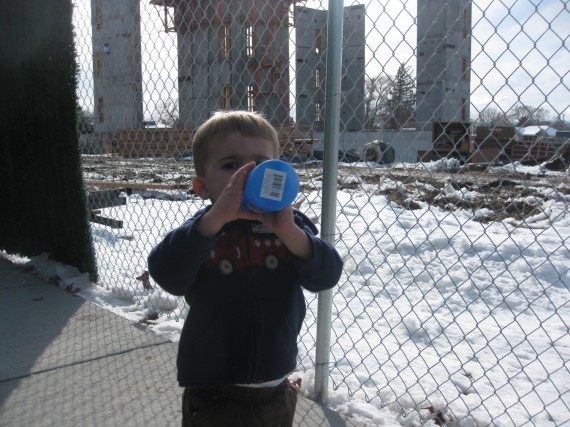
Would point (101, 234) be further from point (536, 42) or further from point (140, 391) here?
point (536, 42)

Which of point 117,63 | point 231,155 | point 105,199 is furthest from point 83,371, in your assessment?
point 105,199

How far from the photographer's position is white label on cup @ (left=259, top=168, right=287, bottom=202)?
133cm

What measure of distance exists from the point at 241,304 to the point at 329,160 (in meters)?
1.05

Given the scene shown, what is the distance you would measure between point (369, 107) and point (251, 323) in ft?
6.44

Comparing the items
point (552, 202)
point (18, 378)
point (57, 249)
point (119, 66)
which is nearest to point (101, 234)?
point (57, 249)

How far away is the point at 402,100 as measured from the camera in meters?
2.60

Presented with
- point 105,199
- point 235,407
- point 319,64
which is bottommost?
point 105,199

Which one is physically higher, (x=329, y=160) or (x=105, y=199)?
(x=329, y=160)

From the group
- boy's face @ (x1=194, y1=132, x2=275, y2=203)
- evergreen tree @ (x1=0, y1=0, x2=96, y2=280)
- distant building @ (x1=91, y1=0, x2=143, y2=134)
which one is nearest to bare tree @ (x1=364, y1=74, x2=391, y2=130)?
boy's face @ (x1=194, y1=132, x2=275, y2=203)

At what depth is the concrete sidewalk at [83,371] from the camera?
246 cm

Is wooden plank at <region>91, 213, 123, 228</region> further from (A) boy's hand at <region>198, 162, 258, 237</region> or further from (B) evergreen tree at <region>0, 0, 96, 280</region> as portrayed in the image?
(A) boy's hand at <region>198, 162, 258, 237</region>

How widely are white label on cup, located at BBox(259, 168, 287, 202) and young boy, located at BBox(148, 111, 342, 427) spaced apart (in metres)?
0.18

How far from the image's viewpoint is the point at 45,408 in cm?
251

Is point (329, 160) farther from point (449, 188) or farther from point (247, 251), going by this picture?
point (449, 188)
